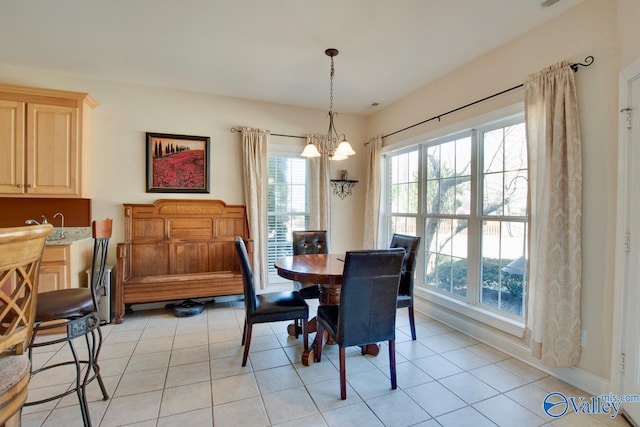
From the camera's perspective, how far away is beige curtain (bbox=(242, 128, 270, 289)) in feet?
13.6

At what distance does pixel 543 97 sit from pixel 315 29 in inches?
75.8

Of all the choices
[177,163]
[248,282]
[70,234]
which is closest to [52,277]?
[70,234]

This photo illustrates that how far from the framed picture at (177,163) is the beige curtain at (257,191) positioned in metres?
0.54

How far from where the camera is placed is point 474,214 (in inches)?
123

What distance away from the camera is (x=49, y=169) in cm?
323

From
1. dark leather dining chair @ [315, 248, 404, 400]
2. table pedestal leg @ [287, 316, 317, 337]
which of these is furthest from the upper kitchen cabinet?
dark leather dining chair @ [315, 248, 404, 400]

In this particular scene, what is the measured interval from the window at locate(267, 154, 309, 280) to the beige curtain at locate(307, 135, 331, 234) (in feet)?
0.49

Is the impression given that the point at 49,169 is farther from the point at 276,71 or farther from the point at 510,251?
the point at 510,251

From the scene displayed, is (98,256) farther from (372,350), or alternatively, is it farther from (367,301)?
(372,350)

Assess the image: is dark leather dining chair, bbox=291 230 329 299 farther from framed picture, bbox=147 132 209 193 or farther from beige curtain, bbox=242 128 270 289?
framed picture, bbox=147 132 209 193

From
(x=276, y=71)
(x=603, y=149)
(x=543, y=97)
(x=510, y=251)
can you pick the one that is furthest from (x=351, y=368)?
(x=276, y=71)

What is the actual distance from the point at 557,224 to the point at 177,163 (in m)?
4.10

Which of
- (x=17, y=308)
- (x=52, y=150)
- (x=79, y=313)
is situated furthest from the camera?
(x=52, y=150)

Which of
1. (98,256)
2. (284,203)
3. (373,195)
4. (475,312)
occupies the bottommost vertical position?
(475,312)
